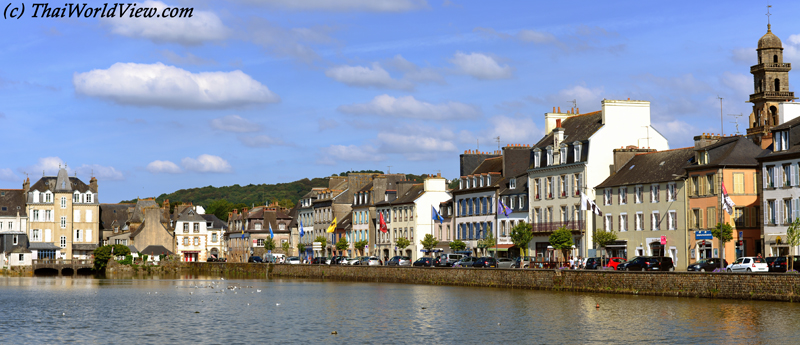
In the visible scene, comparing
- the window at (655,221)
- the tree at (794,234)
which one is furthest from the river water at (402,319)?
the window at (655,221)

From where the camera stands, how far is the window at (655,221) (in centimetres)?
7594

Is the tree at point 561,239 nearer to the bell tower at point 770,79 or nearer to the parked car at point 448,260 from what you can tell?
the parked car at point 448,260


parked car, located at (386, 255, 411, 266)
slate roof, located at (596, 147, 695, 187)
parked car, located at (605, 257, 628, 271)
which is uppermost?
slate roof, located at (596, 147, 695, 187)

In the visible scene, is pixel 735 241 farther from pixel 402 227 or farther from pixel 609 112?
pixel 402 227

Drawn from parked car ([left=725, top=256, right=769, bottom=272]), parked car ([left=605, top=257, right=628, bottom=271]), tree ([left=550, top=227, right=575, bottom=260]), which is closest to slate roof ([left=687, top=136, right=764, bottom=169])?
parked car ([left=605, top=257, right=628, bottom=271])

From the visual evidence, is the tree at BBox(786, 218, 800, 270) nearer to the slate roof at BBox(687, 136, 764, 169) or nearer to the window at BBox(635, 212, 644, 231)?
the slate roof at BBox(687, 136, 764, 169)

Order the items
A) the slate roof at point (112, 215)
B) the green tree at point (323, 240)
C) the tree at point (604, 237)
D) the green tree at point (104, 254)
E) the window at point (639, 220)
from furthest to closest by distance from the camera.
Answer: the slate roof at point (112, 215) → the green tree at point (104, 254) → the green tree at point (323, 240) → the tree at point (604, 237) → the window at point (639, 220)

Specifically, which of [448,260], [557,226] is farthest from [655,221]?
[448,260]

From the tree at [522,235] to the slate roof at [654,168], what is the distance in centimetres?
735

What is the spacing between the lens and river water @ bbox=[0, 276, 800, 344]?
124 feet

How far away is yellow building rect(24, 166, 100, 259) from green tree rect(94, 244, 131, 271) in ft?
25.3

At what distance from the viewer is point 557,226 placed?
86.9 meters

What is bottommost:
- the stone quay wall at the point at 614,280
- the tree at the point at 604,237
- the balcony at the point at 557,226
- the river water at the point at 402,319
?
the river water at the point at 402,319

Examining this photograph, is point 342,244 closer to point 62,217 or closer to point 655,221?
point 62,217
